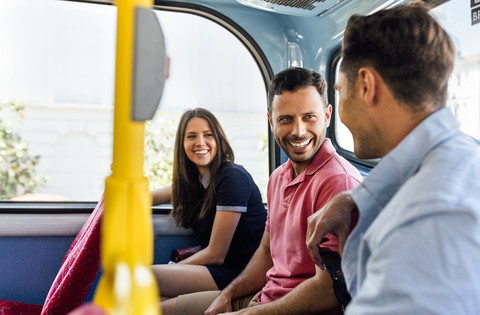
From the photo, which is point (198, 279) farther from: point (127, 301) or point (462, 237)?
point (127, 301)

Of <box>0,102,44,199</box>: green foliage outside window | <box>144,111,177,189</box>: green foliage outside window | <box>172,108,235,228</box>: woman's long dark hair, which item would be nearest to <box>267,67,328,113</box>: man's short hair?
<box>172,108,235,228</box>: woman's long dark hair

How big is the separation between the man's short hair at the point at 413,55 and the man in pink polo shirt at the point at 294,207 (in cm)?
68

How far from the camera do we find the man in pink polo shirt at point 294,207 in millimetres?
1687

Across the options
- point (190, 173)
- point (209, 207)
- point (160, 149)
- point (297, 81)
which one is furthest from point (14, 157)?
point (297, 81)

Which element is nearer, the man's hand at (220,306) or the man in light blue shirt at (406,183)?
the man in light blue shirt at (406,183)

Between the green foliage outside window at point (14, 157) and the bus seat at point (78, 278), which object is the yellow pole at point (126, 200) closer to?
the bus seat at point (78, 278)

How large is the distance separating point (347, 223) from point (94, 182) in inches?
108

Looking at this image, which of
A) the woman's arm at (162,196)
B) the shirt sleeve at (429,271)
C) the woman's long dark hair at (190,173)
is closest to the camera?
the shirt sleeve at (429,271)

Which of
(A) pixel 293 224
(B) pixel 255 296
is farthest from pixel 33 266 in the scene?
(A) pixel 293 224

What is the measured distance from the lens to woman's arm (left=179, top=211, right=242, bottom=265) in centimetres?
255

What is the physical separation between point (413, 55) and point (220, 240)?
1.74 meters

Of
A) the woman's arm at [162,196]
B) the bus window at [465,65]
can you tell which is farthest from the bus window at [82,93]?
the bus window at [465,65]

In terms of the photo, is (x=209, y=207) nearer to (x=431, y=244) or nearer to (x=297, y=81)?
(x=297, y=81)

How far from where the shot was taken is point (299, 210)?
182cm
